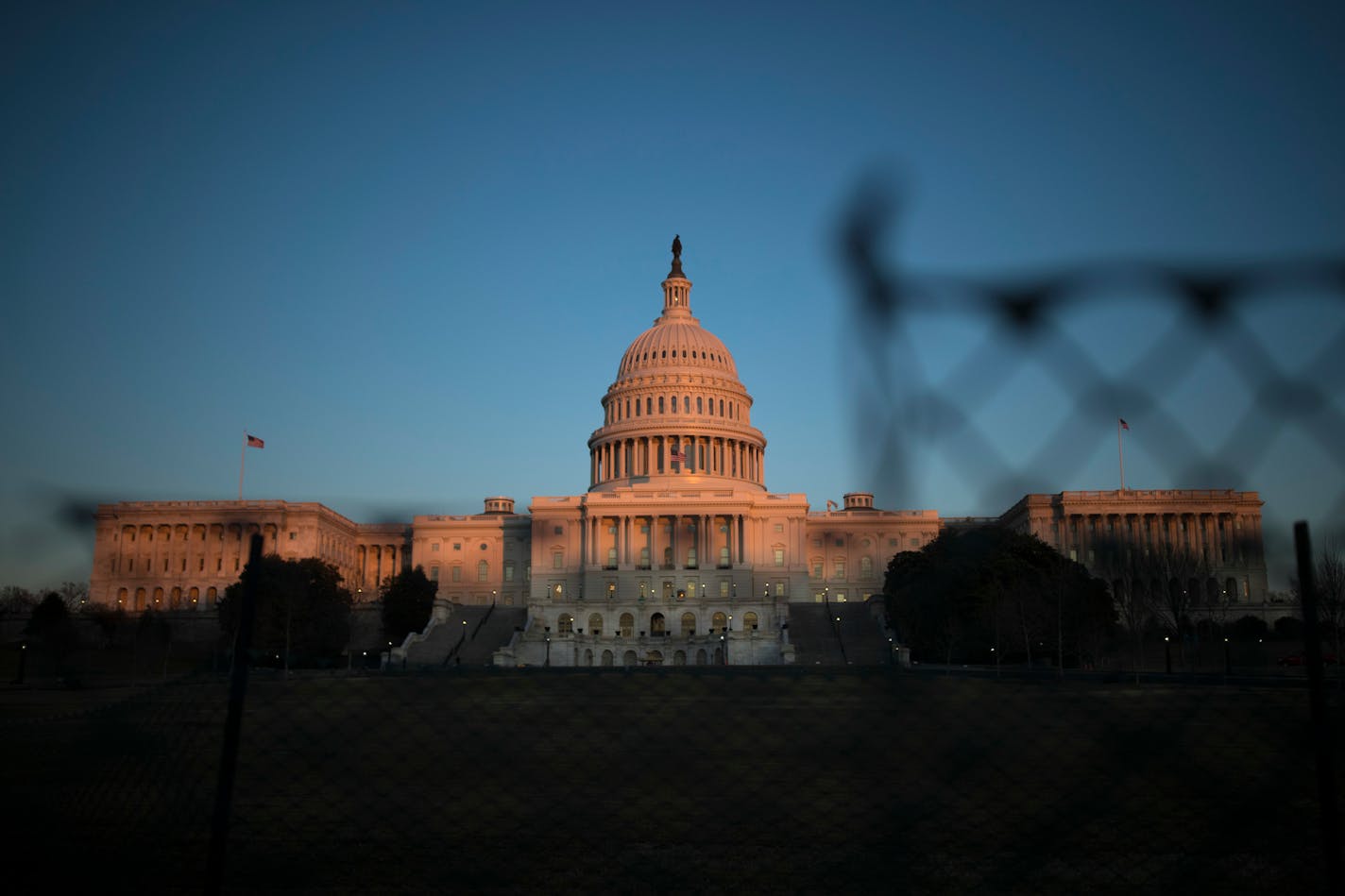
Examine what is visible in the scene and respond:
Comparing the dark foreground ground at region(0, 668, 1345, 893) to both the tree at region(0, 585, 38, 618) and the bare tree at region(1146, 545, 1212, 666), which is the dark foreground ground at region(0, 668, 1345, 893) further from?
the tree at region(0, 585, 38, 618)

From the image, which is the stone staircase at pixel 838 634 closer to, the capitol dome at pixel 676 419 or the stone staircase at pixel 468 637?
the stone staircase at pixel 468 637

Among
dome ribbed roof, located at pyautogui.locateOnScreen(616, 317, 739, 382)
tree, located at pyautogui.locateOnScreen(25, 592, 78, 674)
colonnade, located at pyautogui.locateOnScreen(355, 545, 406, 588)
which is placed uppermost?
dome ribbed roof, located at pyautogui.locateOnScreen(616, 317, 739, 382)

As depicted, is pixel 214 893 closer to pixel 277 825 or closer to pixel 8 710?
pixel 277 825

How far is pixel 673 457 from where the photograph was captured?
140 meters

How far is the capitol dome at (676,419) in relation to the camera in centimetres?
14212

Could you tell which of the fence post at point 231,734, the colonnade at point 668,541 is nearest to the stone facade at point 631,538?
the colonnade at point 668,541

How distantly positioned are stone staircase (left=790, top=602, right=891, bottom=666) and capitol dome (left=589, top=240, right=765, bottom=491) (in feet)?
110

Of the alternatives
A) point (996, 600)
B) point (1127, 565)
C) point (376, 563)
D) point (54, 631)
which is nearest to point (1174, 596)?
point (996, 600)

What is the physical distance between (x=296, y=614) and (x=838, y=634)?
42.0 metres

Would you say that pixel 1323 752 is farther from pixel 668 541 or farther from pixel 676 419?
pixel 676 419

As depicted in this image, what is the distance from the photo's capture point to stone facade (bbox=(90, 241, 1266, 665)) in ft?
407

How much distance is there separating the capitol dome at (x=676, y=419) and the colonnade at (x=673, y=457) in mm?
112

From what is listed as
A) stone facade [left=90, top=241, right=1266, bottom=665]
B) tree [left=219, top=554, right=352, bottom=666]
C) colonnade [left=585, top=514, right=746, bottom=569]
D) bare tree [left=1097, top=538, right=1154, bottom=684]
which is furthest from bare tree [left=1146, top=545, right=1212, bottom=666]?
colonnade [left=585, top=514, right=746, bottom=569]

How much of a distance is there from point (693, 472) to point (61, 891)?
130 m
